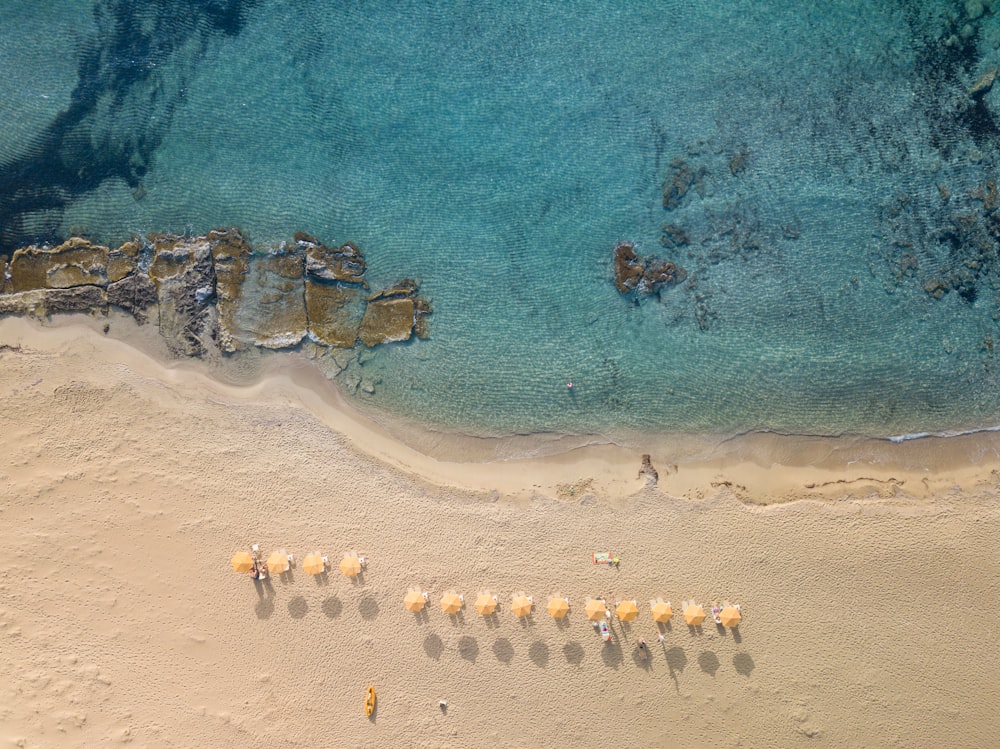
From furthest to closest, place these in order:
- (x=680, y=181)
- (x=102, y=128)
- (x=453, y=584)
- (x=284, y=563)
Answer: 1. (x=102, y=128)
2. (x=680, y=181)
3. (x=453, y=584)
4. (x=284, y=563)

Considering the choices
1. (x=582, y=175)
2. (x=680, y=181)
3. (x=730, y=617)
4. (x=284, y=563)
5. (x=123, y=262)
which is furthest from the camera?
(x=123, y=262)


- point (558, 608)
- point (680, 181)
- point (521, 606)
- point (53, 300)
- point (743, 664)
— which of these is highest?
point (680, 181)

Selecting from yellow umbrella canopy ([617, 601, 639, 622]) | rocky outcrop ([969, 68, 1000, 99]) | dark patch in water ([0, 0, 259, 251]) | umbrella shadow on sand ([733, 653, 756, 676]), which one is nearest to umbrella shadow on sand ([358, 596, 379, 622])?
yellow umbrella canopy ([617, 601, 639, 622])

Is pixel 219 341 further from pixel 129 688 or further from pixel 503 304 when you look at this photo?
pixel 129 688

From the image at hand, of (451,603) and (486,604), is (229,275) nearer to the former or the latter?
(451,603)

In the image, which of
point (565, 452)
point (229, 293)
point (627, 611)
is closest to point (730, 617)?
point (627, 611)

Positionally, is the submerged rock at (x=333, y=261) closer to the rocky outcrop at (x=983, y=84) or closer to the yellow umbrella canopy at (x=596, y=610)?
the yellow umbrella canopy at (x=596, y=610)

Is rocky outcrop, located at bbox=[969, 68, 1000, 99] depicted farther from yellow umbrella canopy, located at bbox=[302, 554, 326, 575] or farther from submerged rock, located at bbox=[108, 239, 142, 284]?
submerged rock, located at bbox=[108, 239, 142, 284]
